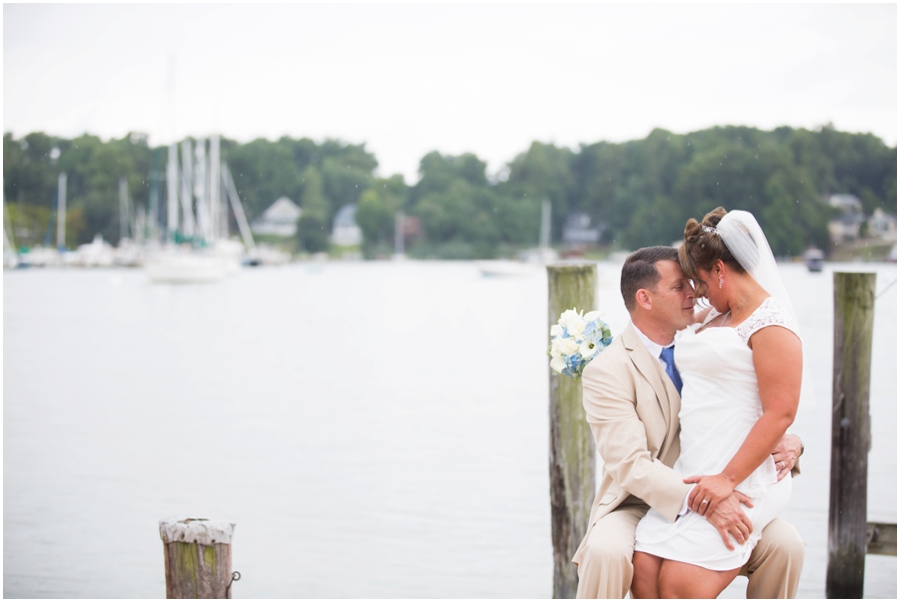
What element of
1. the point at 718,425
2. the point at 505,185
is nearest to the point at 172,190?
the point at 718,425

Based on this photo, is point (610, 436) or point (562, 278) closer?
point (610, 436)

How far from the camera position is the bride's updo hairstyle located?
121 inches

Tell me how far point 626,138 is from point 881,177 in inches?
1417

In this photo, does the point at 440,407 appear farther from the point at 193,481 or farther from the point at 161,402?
the point at 193,481

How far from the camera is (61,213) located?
77312 millimetres

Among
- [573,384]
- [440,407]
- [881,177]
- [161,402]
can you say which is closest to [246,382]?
[161,402]

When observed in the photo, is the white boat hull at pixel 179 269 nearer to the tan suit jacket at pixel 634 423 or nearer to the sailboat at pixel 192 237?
the sailboat at pixel 192 237

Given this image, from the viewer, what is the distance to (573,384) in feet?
15.4

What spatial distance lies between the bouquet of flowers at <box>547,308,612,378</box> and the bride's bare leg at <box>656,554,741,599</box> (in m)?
0.82

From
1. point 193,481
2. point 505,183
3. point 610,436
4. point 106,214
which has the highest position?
point 505,183

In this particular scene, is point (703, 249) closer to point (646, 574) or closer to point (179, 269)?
point (646, 574)

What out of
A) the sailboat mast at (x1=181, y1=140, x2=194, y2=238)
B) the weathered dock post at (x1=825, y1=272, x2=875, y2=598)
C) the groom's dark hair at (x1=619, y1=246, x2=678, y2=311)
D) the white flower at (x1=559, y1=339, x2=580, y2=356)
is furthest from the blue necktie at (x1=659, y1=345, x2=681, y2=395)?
the sailboat mast at (x1=181, y1=140, x2=194, y2=238)

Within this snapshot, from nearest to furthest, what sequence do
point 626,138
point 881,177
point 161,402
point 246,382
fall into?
point 161,402 → point 246,382 → point 881,177 → point 626,138

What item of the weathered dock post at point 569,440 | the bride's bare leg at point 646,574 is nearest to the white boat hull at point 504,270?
the weathered dock post at point 569,440
